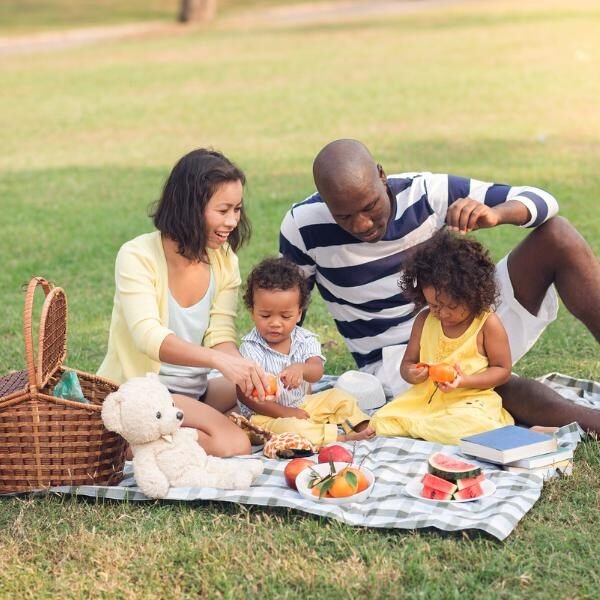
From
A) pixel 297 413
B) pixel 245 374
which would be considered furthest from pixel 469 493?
pixel 297 413

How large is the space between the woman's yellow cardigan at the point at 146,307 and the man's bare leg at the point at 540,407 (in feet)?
3.73

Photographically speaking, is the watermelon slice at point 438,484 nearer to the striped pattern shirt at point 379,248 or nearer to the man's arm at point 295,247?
the striped pattern shirt at point 379,248

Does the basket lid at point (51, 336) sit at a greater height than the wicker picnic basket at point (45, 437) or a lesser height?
greater

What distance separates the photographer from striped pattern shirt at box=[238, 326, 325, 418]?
478cm

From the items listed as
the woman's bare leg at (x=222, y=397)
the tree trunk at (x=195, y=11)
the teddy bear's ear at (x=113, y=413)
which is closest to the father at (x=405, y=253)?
the woman's bare leg at (x=222, y=397)

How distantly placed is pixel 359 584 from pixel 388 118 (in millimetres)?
11342

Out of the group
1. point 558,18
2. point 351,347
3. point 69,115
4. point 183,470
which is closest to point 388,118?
point 69,115

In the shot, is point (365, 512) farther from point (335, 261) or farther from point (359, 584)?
point (335, 261)

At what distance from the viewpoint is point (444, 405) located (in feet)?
14.9

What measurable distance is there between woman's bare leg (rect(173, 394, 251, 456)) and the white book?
40.5 inches

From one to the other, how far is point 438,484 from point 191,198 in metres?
1.49

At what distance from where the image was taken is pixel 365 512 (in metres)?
3.74

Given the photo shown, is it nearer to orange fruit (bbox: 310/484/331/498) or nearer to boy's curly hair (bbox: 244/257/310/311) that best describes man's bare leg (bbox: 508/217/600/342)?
boy's curly hair (bbox: 244/257/310/311)

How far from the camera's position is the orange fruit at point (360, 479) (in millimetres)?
3875
